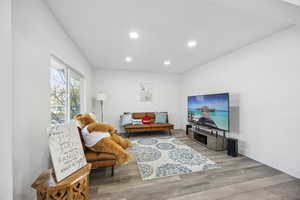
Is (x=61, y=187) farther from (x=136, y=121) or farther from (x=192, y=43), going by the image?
(x=136, y=121)

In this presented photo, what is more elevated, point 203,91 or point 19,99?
point 203,91

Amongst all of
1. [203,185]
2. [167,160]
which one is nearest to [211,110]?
[167,160]

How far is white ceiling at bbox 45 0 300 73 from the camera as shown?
4.85 ft

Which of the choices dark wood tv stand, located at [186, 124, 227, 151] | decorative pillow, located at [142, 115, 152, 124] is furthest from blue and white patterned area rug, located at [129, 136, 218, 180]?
decorative pillow, located at [142, 115, 152, 124]

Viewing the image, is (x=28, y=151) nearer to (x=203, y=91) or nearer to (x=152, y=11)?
(x=152, y=11)

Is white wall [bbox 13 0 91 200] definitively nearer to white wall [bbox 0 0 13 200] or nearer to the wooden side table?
the wooden side table

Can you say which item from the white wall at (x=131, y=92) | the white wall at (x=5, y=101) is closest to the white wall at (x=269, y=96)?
the white wall at (x=131, y=92)

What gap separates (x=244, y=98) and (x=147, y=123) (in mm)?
3060

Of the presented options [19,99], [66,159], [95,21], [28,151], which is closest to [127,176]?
[66,159]

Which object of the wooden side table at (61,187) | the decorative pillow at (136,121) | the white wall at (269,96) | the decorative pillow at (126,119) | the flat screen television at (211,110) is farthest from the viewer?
the decorative pillow at (136,121)

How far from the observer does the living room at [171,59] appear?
113 cm

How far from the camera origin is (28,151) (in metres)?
1.21

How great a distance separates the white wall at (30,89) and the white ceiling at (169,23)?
42cm

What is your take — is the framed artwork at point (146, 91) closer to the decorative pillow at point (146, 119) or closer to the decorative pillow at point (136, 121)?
the decorative pillow at point (146, 119)
